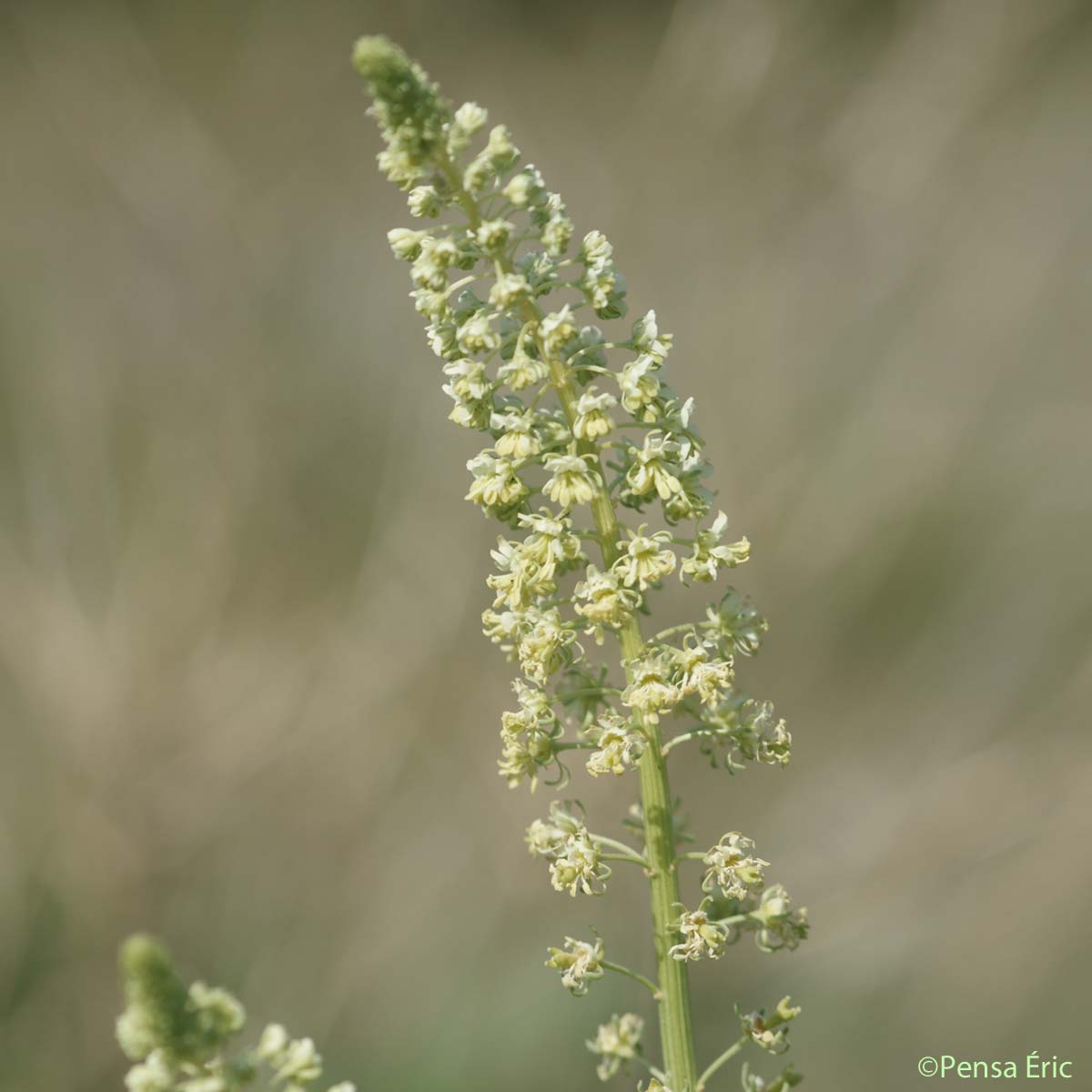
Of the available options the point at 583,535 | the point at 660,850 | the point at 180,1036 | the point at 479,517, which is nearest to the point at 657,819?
the point at 660,850

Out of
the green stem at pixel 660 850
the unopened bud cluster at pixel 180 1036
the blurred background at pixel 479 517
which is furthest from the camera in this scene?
the blurred background at pixel 479 517

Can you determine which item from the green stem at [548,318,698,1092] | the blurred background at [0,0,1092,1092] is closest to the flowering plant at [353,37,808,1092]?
the green stem at [548,318,698,1092]

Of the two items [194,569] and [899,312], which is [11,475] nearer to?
[194,569]

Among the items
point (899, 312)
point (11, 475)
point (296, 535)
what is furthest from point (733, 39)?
point (11, 475)

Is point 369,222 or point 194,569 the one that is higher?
point 369,222

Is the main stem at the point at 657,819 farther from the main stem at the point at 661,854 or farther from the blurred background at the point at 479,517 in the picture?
the blurred background at the point at 479,517

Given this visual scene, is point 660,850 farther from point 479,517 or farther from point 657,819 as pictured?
point 479,517

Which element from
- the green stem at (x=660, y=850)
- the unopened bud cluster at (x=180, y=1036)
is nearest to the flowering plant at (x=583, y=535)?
the green stem at (x=660, y=850)
